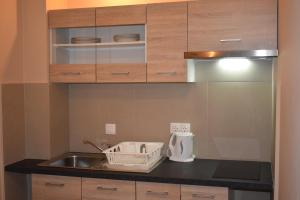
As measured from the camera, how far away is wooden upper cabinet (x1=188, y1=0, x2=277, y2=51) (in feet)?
8.50

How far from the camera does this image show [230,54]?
258 centimetres

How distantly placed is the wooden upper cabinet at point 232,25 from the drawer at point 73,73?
0.85 m

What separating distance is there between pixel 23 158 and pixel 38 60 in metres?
0.85

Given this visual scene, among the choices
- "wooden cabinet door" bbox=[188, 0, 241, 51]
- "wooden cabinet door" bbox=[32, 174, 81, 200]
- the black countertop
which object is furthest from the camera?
"wooden cabinet door" bbox=[32, 174, 81, 200]

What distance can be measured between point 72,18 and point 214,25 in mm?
1175

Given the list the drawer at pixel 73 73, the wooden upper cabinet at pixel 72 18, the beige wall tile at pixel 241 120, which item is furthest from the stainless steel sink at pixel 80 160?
the wooden upper cabinet at pixel 72 18

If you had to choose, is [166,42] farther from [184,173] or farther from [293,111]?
[293,111]

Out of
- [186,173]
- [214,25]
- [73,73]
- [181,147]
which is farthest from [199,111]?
[73,73]

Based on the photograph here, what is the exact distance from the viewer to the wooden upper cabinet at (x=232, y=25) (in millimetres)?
2592

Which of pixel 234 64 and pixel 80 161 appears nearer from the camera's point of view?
pixel 234 64

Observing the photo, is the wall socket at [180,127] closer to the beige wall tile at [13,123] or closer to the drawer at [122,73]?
the drawer at [122,73]

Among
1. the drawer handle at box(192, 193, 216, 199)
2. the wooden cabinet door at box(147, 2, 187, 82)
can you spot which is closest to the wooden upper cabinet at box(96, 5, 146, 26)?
the wooden cabinet door at box(147, 2, 187, 82)

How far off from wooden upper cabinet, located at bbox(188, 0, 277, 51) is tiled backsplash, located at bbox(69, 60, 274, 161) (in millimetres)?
340

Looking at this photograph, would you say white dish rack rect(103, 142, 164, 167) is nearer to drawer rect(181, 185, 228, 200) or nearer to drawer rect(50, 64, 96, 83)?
drawer rect(181, 185, 228, 200)
